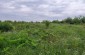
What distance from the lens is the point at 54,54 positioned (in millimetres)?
6957

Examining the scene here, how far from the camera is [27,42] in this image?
11.4 meters

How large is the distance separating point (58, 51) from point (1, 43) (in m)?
4.42

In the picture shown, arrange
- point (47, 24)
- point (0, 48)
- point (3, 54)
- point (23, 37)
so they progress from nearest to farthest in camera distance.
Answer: point (3, 54) < point (0, 48) < point (23, 37) < point (47, 24)

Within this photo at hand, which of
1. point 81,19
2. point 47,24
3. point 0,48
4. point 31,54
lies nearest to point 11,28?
point 47,24

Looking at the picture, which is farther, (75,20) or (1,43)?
(75,20)

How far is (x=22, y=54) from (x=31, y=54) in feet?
1.12

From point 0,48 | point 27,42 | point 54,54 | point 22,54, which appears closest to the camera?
point 54,54

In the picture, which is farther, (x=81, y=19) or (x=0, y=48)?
(x=81, y=19)

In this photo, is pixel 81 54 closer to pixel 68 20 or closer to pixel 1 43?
pixel 1 43

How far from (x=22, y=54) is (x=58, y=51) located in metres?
1.08

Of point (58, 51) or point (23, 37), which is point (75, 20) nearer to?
point (23, 37)

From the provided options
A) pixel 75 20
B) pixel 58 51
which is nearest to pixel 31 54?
pixel 58 51

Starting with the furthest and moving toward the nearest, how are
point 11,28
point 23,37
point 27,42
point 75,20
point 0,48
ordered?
point 75,20 < point 11,28 < point 23,37 < point 27,42 < point 0,48

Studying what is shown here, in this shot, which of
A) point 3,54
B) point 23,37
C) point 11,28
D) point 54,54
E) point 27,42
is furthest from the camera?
point 11,28
